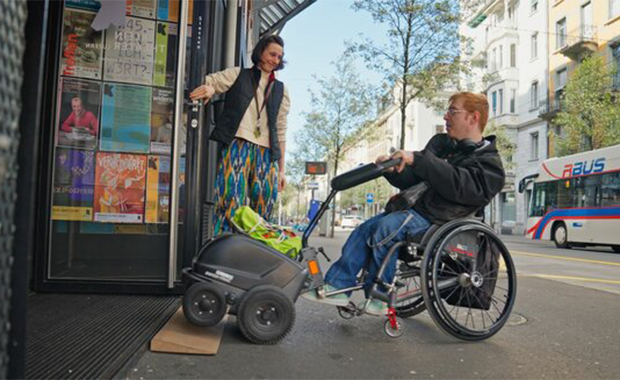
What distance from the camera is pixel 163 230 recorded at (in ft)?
12.9

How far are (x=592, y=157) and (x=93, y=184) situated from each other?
16.1 meters

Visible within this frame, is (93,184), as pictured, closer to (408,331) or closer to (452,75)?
(408,331)

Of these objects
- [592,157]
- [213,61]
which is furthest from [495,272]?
[592,157]

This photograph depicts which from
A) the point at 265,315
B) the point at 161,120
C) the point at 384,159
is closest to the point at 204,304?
the point at 265,315

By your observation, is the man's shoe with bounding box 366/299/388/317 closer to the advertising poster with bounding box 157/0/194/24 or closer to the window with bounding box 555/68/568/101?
the advertising poster with bounding box 157/0/194/24

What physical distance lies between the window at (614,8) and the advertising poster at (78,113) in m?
28.5

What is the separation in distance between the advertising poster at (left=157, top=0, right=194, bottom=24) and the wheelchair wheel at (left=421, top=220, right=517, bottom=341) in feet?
8.94

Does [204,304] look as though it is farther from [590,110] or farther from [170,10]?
[590,110]

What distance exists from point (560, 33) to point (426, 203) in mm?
32069

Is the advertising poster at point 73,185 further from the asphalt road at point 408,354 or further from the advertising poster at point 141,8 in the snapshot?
the asphalt road at point 408,354

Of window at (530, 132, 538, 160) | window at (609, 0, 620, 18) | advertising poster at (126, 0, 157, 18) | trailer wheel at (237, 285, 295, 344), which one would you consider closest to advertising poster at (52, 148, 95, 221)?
advertising poster at (126, 0, 157, 18)

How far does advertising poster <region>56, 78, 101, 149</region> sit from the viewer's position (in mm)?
3734

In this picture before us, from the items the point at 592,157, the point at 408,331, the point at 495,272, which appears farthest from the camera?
the point at 592,157

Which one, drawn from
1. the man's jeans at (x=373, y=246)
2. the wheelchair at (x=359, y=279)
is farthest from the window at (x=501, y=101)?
the man's jeans at (x=373, y=246)
